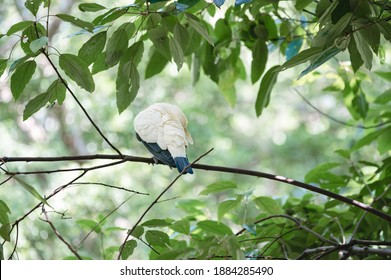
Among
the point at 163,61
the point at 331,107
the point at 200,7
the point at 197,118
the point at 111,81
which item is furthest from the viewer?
the point at 331,107

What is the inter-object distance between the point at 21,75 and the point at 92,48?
124 mm

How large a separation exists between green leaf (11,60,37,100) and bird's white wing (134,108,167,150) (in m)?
0.24

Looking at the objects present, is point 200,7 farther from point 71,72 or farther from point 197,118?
point 197,118

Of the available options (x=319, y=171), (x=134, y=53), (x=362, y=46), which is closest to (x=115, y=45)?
(x=134, y=53)

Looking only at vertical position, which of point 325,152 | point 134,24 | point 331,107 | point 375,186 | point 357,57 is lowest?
point 325,152

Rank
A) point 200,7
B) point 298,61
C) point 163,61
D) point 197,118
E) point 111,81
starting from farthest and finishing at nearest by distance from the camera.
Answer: point 197,118 < point 111,81 < point 163,61 < point 200,7 < point 298,61

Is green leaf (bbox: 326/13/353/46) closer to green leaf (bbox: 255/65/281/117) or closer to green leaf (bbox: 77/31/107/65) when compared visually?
green leaf (bbox: 255/65/281/117)

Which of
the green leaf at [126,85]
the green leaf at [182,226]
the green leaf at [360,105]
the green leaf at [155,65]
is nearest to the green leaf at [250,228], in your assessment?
the green leaf at [182,226]

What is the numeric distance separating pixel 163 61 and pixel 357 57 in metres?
0.44

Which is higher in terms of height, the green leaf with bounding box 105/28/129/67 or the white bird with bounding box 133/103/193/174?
the green leaf with bounding box 105/28/129/67

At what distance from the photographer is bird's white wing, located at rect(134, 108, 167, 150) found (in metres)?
0.95

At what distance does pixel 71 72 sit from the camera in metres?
0.76

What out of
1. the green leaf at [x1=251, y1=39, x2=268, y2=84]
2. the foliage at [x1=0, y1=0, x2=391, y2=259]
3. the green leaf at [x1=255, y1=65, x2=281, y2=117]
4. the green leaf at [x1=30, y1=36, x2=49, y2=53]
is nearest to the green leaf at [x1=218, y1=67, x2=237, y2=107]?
the foliage at [x1=0, y1=0, x2=391, y2=259]
